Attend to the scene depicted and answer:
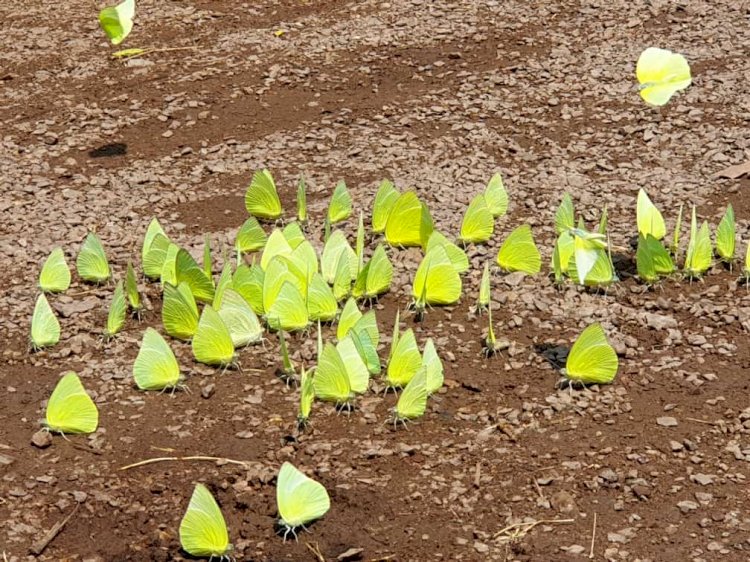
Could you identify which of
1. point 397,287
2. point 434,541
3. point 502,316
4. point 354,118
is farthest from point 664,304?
point 354,118

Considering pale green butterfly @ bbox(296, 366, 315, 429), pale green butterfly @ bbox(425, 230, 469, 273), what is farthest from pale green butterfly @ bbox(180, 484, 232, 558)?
pale green butterfly @ bbox(425, 230, 469, 273)

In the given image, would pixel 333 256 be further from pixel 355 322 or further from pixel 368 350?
pixel 368 350

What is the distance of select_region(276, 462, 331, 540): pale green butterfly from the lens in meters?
3.06

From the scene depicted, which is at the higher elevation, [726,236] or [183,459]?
[726,236]

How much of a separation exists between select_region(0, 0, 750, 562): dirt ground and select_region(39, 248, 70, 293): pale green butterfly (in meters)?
0.05

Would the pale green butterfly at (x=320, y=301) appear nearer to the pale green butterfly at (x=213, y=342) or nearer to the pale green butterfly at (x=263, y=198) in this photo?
the pale green butterfly at (x=213, y=342)

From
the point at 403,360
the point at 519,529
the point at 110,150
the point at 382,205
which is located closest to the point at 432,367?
the point at 403,360

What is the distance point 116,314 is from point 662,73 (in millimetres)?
2162

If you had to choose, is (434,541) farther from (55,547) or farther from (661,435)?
(55,547)

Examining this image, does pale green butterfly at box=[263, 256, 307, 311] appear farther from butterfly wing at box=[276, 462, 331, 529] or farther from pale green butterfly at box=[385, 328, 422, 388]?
butterfly wing at box=[276, 462, 331, 529]

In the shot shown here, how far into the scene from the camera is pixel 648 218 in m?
4.31

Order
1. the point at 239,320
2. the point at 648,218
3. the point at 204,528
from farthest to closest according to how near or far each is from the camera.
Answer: the point at 648,218 < the point at 239,320 < the point at 204,528

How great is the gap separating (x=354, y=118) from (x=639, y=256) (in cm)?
182

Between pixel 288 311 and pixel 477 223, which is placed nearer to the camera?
pixel 288 311
